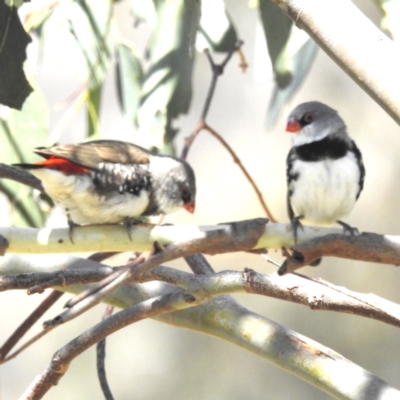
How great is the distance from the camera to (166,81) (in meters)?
2.14

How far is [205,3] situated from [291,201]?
0.68m

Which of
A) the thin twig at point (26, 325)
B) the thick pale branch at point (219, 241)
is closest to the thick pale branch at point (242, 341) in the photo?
the thick pale branch at point (219, 241)

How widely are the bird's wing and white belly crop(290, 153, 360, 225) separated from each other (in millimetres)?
496

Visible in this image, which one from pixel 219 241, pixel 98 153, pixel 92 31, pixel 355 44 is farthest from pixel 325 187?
pixel 355 44

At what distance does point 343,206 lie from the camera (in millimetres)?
2178

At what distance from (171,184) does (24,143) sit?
49 cm

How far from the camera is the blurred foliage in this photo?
196 centimetres

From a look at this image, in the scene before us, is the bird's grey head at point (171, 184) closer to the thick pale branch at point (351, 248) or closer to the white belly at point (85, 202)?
the white belly at point (85, 202)

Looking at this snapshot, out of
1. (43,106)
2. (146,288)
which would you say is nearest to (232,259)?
(43,106)

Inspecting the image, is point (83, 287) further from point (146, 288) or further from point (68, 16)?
point (68, 16)

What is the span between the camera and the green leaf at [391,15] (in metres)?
1.46

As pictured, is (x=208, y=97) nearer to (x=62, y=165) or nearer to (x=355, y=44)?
(x=62, y=165)

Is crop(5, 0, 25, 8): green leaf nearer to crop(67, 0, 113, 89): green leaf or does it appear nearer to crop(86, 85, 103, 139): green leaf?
crop(67, 0, 113, 89): green leaf

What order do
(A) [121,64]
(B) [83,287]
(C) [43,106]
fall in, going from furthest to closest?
(A) [121,64]
(C) [43,106]
(B) [83,287]
